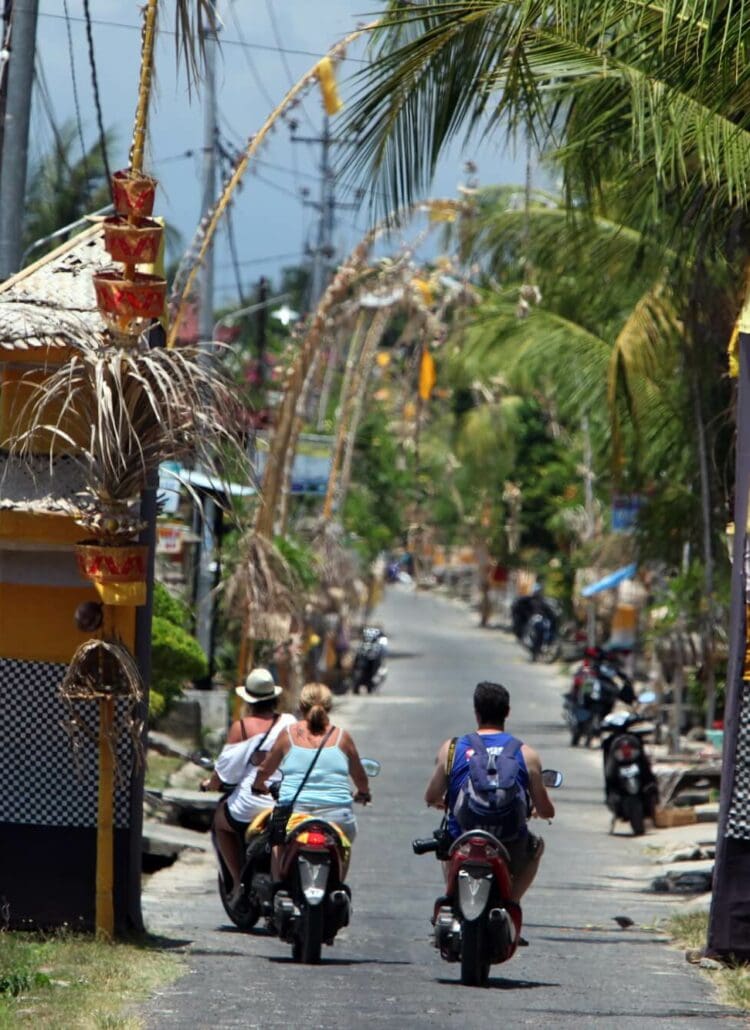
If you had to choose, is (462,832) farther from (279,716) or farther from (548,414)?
(548,414)

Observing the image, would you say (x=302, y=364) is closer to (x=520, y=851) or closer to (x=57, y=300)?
(x=57, y=300)

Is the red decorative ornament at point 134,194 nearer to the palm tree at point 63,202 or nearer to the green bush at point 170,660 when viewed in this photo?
the green bush at point 170,660

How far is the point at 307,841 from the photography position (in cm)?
996

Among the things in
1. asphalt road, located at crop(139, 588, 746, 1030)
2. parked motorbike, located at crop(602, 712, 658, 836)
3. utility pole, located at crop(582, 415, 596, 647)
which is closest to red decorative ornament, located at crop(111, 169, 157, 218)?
asphalt road, located at crop(139, 588, 746, 1030)

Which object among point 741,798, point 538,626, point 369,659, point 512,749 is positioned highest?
point 512,749

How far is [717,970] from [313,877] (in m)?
2.29

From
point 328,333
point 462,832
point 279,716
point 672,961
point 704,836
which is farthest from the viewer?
point 328,333

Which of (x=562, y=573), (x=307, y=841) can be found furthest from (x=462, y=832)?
(x=562, y=573)

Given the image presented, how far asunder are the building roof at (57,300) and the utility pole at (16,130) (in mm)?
1101

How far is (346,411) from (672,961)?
1825 centimetres

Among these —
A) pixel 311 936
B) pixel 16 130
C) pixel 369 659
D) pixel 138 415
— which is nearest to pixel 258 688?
pixel 311 936

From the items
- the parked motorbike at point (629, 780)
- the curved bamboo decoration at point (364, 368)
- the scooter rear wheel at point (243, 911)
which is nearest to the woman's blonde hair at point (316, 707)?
the scooter rear wheel at point (243, 911)

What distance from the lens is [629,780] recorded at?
18750 millimetres

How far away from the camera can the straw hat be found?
11508 millimetres
